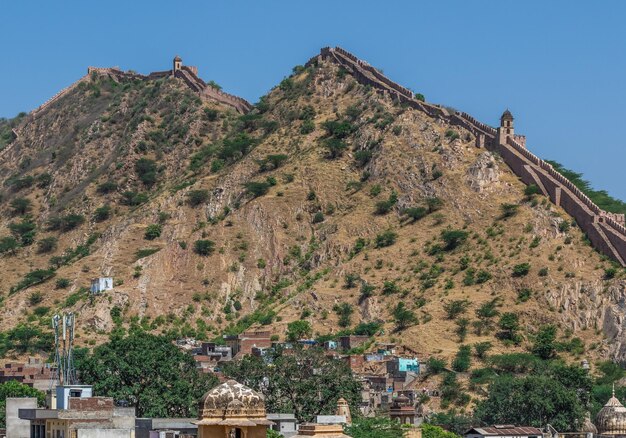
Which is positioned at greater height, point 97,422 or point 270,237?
point 270,237

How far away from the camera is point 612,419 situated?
7081cm

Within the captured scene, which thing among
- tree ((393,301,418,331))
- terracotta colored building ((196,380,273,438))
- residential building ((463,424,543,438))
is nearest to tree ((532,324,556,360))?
tree ((393,301,418,331))

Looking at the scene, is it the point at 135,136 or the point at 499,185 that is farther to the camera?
the point at 135,136

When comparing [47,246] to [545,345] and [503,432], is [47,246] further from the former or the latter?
[503,432]

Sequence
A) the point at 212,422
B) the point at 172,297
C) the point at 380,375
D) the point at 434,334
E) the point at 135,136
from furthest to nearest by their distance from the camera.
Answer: the point at 135,136
the point at 172,297
the point at 434,334
the point at 380,375
the point at 212,422

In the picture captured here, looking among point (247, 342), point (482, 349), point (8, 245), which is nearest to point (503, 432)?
point (482, 349)

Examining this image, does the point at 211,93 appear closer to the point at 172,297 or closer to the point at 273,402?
the point at 172,297

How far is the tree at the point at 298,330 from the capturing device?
97.2 m

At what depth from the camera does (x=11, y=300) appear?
112m

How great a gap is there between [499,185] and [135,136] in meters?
35.1

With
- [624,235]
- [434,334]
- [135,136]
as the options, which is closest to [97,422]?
[434,334]

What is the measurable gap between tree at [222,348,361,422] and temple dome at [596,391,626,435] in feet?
31.6

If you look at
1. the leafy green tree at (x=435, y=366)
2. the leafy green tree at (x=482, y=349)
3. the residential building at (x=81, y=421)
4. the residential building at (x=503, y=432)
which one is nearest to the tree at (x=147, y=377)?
the residential building at (x=503, y=432)

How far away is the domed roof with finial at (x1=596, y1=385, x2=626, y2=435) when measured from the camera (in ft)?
231
